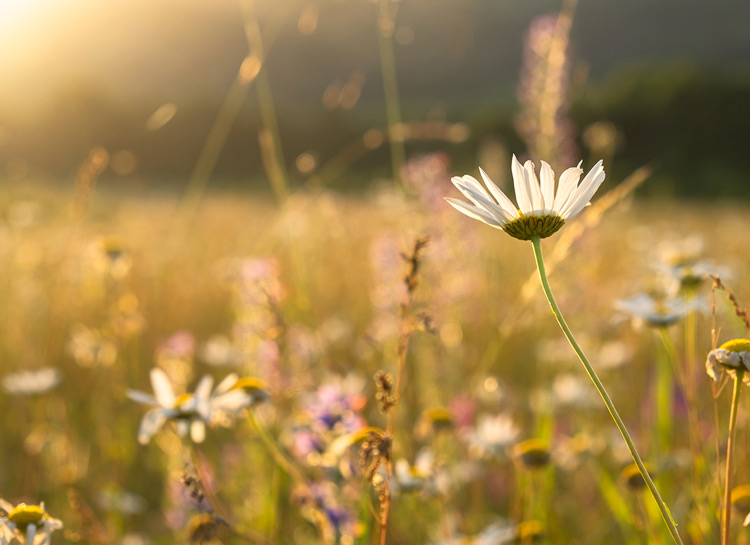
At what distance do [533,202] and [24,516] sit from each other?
581 millimetres

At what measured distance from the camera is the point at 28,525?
0.71 m

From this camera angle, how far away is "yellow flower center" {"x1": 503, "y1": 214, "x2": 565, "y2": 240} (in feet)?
2.17

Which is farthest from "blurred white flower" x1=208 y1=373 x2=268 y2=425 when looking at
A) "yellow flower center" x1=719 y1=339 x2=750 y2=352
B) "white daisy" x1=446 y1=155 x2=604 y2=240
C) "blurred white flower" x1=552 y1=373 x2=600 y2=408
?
"blurred white flower" x1=552 y1=373 x2=600 y2=408

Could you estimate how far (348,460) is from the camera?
3.41ft

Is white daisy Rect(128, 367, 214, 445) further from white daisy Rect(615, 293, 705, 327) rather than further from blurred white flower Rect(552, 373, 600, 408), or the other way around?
blurred white flower Rect(552, 373, 600, 408)

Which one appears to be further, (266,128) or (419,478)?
(266,128)

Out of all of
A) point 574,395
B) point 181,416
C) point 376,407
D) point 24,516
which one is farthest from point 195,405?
point 376,407

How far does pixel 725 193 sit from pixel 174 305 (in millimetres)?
15414

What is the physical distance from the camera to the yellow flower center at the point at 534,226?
663mm

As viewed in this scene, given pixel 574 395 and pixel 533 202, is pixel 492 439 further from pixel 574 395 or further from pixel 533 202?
pixel 533 202

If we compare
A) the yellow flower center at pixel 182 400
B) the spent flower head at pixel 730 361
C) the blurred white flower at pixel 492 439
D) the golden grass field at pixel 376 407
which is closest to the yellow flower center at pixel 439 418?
the golden grass field at pixel 376 407

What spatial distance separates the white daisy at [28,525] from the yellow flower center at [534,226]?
512mm

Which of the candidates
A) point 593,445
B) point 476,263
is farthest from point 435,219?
point 593,445

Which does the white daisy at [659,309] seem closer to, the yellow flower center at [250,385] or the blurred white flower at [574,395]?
the yellow flower center at [250,385]
